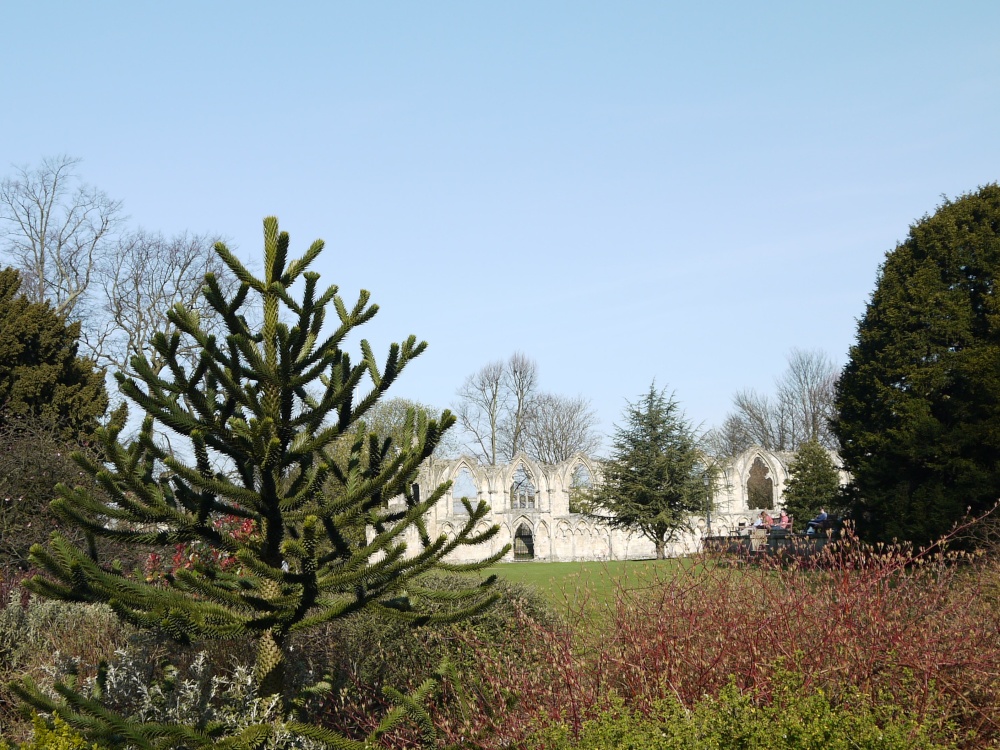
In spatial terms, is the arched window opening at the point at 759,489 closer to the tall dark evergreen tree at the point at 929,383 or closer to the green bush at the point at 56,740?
the tall dark evergreen tree at the point at 929,383

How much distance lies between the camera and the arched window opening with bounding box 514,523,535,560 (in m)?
43.3

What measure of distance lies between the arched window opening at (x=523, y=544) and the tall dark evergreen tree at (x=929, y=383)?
24.0 metres

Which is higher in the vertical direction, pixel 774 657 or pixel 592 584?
pixel 592 584

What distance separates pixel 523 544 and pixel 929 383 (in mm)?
28297

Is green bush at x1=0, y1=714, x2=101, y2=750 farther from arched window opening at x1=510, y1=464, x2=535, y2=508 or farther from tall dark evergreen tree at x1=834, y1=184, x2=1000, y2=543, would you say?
arched window opening at x1=510, y1=464, x2=535, y2=508

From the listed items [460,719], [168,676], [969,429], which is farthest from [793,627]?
[969,429]

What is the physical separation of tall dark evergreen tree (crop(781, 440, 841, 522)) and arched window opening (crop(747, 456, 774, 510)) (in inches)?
639

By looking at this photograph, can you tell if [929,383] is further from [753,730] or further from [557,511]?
[557,511]

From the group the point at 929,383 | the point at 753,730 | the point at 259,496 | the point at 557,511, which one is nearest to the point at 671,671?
the point at 753,730

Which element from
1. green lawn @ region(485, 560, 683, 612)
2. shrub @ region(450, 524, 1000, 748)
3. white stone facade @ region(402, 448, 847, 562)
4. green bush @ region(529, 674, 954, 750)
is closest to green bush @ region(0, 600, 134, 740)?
shrub @ region(450, 524, 1000, 748)

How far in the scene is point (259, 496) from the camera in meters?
5.88

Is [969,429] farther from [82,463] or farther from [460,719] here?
[82,463]

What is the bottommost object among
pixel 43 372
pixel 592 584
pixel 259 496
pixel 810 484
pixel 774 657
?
pixel 774 657

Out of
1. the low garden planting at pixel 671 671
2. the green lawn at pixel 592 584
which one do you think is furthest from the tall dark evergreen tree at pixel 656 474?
the low garden planting at pixel 671 671
